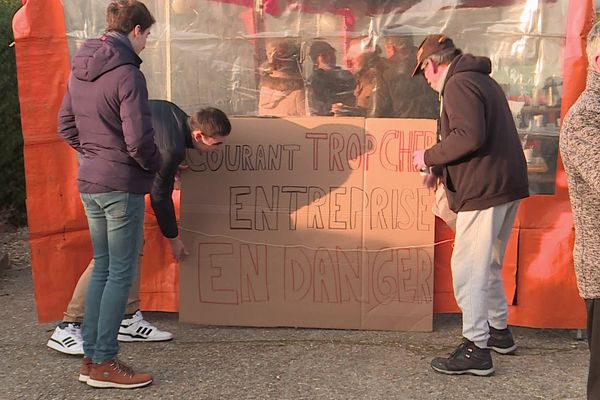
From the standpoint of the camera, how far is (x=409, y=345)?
419 cm

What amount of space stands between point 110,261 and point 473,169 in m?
1.82

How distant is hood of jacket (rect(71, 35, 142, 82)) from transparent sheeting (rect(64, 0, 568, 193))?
1.00 meters

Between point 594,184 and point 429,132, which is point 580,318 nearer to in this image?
point 429,132

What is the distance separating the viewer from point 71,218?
4.38 metres

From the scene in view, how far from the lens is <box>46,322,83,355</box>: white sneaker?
4.03m

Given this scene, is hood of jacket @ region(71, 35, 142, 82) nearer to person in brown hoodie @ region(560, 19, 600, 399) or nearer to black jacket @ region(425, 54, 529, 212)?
black jacket @ region(425, 54, 529, 212)

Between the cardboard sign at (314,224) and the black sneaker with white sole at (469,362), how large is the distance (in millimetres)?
629

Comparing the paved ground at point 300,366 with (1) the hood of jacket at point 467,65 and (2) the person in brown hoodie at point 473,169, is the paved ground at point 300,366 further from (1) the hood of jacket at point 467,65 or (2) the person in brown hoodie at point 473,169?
(1) the hood of jacket at point 467,65

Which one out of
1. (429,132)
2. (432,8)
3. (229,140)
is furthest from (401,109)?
(229,140)

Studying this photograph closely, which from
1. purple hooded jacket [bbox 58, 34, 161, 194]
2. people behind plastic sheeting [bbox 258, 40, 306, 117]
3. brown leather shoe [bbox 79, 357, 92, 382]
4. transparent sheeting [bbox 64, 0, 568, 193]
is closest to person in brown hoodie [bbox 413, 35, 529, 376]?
transparent sheeting [bbox 64, 0, 568, 193]

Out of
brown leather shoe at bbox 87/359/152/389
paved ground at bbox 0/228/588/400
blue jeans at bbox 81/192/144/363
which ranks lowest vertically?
paved ground at bbox 0/228/588/400

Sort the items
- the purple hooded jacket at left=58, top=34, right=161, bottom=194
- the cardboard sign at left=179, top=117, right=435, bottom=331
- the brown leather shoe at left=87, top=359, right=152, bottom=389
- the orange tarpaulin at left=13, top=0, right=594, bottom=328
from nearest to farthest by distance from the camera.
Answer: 1. the purple hooded jacket at left=58, top=34, right=161, bottom=194
2. the brown leather shoe at left=87, top=359, right=152, bottom=389
3. the orange tarpaulin at left=13, top=0, right=594, bottom=328
4. the cardboard sign at left=179, top=117, right=435, bottom=331

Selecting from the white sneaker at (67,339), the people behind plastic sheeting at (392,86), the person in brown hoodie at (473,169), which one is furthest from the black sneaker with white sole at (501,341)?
the white sneaker at (67,339)

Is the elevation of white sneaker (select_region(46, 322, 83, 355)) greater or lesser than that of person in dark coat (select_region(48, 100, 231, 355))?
A: lesser
